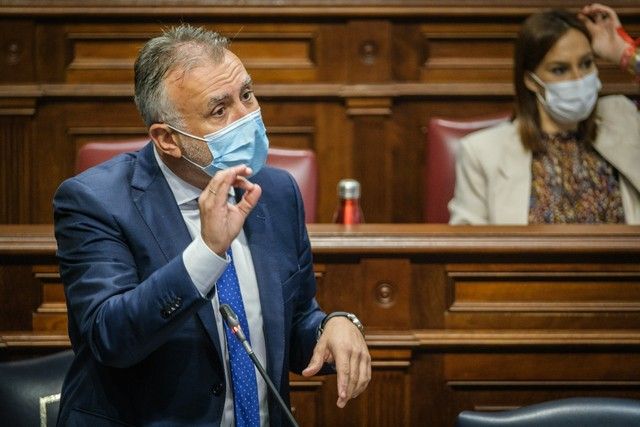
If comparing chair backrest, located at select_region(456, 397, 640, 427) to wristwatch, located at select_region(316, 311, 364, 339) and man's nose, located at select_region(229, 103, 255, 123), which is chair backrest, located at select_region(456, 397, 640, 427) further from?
man's nose, located at select_region(229, 103, 255, 123)

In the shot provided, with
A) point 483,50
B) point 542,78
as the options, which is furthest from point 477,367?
point 483,50

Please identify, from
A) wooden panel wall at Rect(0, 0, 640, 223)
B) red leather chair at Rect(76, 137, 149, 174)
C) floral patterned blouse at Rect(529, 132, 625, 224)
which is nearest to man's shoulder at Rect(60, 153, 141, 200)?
red leather chair at Rect(76, 137, 149, 174)

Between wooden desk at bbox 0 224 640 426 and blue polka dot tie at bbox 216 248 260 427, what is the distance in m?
0.45

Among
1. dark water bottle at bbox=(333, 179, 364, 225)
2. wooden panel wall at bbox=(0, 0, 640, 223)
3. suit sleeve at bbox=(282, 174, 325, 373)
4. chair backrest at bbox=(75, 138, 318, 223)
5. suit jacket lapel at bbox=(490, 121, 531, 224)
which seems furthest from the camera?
wooden panel wall at bbox=(0, 0, 640, 223)

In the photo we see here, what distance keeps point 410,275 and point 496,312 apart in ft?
0.51

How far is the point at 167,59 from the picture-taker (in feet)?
4.05

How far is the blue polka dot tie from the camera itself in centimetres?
126

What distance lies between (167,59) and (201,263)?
0.26 metres

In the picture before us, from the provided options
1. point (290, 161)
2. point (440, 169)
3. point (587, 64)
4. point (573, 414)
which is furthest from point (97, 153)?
point (573, 414)

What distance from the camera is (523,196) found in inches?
96.2

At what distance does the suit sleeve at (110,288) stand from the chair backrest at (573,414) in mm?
367

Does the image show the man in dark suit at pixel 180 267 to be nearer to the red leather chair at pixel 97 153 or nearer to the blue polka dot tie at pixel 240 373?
the blue polka dot tie at pixel 240 373

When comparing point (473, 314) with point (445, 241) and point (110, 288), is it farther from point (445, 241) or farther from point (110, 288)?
point (110, 288)

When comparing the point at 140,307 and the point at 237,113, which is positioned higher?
the point at 237,113
